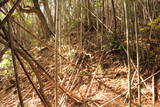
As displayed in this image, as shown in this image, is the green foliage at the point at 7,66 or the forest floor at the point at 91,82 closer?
the forest floor at the point at 91,82

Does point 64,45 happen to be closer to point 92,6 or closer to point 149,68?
point 92,6

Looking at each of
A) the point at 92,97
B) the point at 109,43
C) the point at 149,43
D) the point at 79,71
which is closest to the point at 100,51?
the point at 109,43

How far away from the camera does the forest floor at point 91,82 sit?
9.24 ft

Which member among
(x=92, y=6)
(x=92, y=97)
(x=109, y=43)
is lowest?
(x=92, y=97)

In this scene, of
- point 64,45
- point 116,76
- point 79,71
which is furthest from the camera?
point 64,45

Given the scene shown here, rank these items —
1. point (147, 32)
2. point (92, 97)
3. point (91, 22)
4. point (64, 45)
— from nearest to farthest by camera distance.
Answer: point (92, 97)
point (147, 32)
point (64, 45)
point (91, 22)

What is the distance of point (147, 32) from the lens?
4.06 metres

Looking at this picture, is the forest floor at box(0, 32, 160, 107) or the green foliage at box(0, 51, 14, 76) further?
the green foliage at box(0, 51, 14, 76)

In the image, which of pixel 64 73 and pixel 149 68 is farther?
pixel 64 73

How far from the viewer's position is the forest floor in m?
2.82

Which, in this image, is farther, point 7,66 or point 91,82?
point 7,66

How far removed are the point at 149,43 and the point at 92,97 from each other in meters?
1.39

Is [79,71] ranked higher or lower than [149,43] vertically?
lower

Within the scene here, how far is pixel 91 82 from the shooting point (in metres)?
3.19
